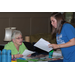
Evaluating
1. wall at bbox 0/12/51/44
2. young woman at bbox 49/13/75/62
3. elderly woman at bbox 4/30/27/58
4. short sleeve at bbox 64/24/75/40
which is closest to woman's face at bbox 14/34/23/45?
elderly woman at bbox 4/30/27/58

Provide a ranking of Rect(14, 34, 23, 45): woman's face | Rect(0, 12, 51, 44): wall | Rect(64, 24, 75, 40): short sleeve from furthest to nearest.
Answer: Rect(0, 12, 51, 44): wall → Rect(14, 34, 23, 45): woman's face → Rect(64, 24, 75, 40): short sleeve

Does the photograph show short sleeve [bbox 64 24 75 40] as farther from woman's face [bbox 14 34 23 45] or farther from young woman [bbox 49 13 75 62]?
woman's face [bbox 14 34 23 45]

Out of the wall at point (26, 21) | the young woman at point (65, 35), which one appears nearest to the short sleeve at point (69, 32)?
the young woman at point (65, 35)

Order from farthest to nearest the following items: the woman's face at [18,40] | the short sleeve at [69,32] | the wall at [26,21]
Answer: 1. the wall at [26,21]
2. the woman's face at [18,40]
3. the short sleeve at [69,32]

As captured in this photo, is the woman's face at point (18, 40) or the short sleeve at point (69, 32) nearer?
the short sleeve at point (69, 32)

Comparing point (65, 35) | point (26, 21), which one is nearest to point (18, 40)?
point (65, 35)

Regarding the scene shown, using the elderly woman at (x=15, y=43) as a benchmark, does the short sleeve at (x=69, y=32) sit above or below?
above

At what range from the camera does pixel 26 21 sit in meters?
5.68

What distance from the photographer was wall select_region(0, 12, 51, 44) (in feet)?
17.9

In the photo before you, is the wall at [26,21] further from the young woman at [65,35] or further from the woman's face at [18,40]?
the young woman at [65,35]

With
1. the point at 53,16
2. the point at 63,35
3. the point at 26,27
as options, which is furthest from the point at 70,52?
the point at 26,27

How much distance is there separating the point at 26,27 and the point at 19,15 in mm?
571

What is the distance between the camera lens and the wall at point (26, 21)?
546cm

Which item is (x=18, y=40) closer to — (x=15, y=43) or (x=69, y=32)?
(x=15, y=43)
